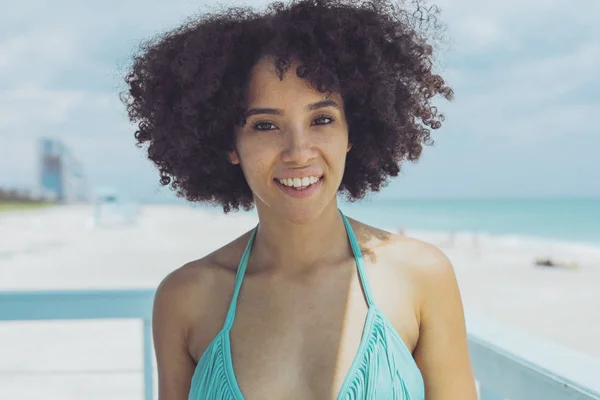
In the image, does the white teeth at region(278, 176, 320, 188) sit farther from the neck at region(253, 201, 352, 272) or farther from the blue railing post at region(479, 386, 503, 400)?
the blue railing post at region(479, 386, 503, 400)

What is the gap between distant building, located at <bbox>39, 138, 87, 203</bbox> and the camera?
5528cm

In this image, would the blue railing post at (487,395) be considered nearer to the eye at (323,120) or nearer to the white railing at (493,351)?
the white railing at (493,351)

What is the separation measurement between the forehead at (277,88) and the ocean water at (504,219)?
888 inches

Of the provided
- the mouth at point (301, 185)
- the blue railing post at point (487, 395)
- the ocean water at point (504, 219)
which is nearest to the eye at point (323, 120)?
the mouth at point (301, 185)

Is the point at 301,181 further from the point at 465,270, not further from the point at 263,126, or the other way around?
the point at 465,270

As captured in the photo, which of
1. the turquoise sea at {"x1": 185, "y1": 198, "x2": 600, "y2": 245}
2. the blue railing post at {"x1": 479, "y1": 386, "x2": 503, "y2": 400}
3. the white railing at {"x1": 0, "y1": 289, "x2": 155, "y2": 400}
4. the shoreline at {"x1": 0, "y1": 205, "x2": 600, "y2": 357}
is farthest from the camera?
the turquoise sea at {"x1": 185, "y1": 198, "x2": 600, "y2": 245}

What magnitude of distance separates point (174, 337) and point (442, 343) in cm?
54

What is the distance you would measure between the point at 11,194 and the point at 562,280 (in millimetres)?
42646

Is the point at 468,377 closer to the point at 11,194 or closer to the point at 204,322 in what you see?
the point at 204,322

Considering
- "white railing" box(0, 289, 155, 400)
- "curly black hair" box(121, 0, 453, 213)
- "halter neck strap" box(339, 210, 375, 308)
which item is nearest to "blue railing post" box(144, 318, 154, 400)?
"white railing" box(0, 289, 155, 400)

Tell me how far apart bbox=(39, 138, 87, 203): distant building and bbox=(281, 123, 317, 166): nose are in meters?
57.1

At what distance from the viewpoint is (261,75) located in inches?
51.4

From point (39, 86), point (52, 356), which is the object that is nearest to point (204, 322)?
point (52, 356)

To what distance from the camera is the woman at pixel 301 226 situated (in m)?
1.25
